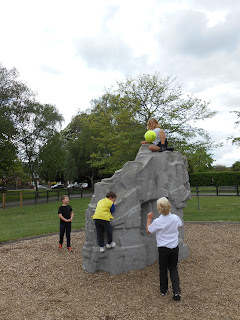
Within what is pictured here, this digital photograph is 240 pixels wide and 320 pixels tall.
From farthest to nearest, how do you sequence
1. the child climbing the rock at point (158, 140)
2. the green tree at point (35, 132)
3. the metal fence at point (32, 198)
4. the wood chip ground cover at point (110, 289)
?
the green tree at point (35, 132) → the metal fence at point (32, 198) → the child climbing the rock at point (158, 140) → the wood chip ground cover at point (110, 289)

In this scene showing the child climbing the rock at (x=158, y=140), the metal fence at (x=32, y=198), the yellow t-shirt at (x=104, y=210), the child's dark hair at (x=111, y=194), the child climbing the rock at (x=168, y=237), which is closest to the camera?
the child climbing the rock at (x=168, y=237)

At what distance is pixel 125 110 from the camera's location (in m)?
17.2

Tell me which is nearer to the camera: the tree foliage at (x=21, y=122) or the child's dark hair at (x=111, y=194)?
the child's dark hair at (x=111, y=194)

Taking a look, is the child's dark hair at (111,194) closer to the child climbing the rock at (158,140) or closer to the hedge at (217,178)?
the child climbing the rock at (158,140)

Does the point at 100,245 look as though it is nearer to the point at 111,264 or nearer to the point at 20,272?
the point at 111,264

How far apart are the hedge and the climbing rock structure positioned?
1160 inches

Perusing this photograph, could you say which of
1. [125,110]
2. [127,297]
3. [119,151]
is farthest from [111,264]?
[125,110]

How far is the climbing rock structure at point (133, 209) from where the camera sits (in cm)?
558

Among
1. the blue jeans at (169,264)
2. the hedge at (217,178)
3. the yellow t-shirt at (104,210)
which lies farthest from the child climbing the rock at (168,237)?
the hedge at (217,178)

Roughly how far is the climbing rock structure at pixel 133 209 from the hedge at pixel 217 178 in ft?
96.7

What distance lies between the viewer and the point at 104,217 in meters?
5.38

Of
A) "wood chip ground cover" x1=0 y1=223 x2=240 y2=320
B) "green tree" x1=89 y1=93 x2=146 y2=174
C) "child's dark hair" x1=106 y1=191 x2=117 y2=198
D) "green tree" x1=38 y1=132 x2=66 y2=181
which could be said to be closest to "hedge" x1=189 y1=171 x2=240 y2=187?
"green tree" x1=38 y1=132 x2=66 y2=181

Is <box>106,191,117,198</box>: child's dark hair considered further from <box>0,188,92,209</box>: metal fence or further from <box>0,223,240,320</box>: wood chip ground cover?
<box>0,188,92,209</box>: metal fence

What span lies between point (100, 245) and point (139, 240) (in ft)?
2.84
